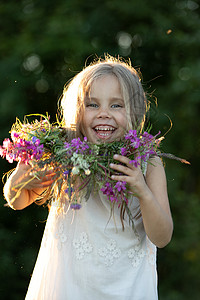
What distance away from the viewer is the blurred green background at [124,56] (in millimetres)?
4914

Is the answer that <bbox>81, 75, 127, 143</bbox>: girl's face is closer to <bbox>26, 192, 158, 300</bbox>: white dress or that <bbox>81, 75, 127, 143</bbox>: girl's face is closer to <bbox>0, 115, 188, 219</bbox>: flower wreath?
<bbox>0, 115, 188, 219</bbox>: flower wreath

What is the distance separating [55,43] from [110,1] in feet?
3.06

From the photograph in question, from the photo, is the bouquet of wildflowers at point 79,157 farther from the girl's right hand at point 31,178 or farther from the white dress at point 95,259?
the white dress at point 95,259

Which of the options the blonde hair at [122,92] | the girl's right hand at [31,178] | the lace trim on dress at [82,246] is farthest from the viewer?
the blonde hair at [122,92]

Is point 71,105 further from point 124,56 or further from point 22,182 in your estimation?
point 124,56

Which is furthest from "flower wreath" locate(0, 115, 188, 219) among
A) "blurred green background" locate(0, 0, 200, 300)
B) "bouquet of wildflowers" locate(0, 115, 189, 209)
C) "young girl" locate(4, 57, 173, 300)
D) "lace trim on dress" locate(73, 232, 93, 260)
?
"blurred green background" locate(0, 0, 200, 300)

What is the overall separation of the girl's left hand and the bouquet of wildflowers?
2 cm

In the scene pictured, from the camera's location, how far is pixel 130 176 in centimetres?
209

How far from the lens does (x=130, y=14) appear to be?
5453 millimetres

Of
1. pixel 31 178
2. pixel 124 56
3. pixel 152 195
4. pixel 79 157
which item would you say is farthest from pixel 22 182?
pixel 124 56

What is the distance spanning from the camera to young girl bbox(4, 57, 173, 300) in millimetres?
2268

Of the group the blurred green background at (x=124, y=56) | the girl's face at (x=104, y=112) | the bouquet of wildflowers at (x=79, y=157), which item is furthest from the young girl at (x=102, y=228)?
the blurred green background at (x=124, y=56)

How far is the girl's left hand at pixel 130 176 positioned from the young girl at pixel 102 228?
0.25 feet

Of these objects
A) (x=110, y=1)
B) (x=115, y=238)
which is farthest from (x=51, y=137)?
(x=110, y=1)
